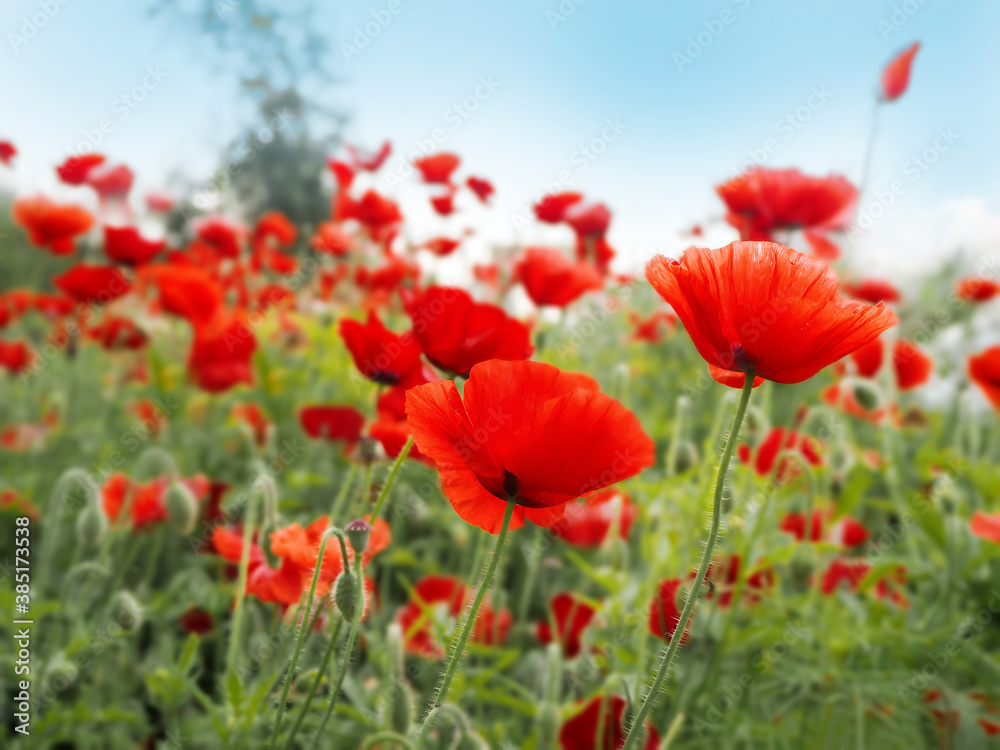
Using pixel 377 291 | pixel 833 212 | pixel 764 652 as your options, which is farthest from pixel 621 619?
pixel 377 291

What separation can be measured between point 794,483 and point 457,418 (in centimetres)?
143

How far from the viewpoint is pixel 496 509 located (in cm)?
71

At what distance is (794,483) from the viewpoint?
184 cm

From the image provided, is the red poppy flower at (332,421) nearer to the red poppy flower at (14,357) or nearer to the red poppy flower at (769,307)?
the red poppy flower at (769,307)

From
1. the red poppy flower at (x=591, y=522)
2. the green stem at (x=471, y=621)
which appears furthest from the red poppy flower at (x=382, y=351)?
the red poppy flower at (x=591, y=522)

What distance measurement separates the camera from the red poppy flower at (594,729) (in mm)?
1151

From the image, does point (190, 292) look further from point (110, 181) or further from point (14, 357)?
point (14, 357)

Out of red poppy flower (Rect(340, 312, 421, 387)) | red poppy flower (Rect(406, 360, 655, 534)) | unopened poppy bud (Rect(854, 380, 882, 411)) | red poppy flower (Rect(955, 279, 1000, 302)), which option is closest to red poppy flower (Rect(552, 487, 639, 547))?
unopened poppy bud (Rect(854, 380, 882, 411))

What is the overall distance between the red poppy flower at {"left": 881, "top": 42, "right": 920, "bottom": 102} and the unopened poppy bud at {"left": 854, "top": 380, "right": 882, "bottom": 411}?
784 mm

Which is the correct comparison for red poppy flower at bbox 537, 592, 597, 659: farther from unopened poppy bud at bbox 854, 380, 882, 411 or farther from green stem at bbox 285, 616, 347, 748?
unopened poppy bud at bbox 854, 380, 882, 411

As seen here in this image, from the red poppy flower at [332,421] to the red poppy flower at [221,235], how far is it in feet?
4.23

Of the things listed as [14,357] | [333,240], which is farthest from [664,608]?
[14,357]

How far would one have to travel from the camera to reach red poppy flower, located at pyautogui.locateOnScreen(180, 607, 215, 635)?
1604 mm

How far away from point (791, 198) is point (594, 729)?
1.16 meters
